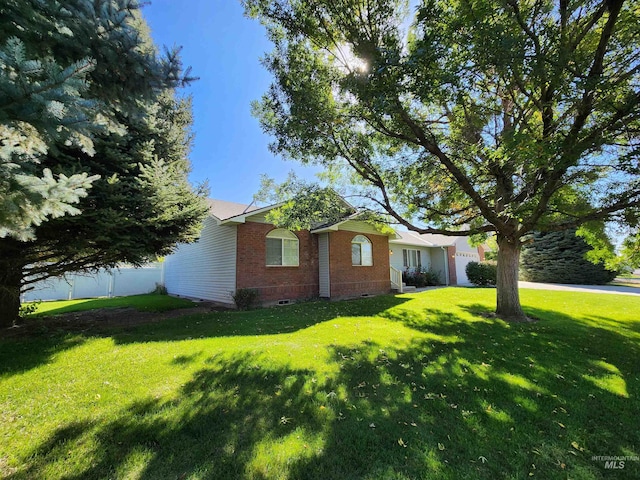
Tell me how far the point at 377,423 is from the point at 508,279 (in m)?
7.86

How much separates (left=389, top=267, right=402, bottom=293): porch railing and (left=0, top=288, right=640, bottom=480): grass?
385 inches

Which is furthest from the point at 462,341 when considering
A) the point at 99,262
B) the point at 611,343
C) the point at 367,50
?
the point at 99,262

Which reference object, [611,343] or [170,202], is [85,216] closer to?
[170,202]

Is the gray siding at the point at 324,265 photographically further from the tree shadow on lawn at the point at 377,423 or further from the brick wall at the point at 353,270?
the tree shadow on lawn at the point at 377,423

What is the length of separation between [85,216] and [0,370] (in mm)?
3252

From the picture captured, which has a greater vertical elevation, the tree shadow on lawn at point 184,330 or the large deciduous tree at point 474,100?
the large deciduous tree at point 474,100

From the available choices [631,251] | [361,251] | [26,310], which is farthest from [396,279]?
[26,310]

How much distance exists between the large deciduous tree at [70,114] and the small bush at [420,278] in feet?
56.4

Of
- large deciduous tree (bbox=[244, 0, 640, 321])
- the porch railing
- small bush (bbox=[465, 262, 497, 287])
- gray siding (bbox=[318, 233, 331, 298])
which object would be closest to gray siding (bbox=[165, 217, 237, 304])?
gray siding (bbox=[318, 233, 331, 298])

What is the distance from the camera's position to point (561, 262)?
66.9 ft

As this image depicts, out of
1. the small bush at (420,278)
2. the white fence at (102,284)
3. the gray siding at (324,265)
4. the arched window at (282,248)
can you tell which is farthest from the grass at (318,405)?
the small bush at (420,278)

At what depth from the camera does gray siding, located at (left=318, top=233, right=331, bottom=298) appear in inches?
538

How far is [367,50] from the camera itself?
616 cm

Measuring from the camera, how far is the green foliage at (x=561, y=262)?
63.5ft
